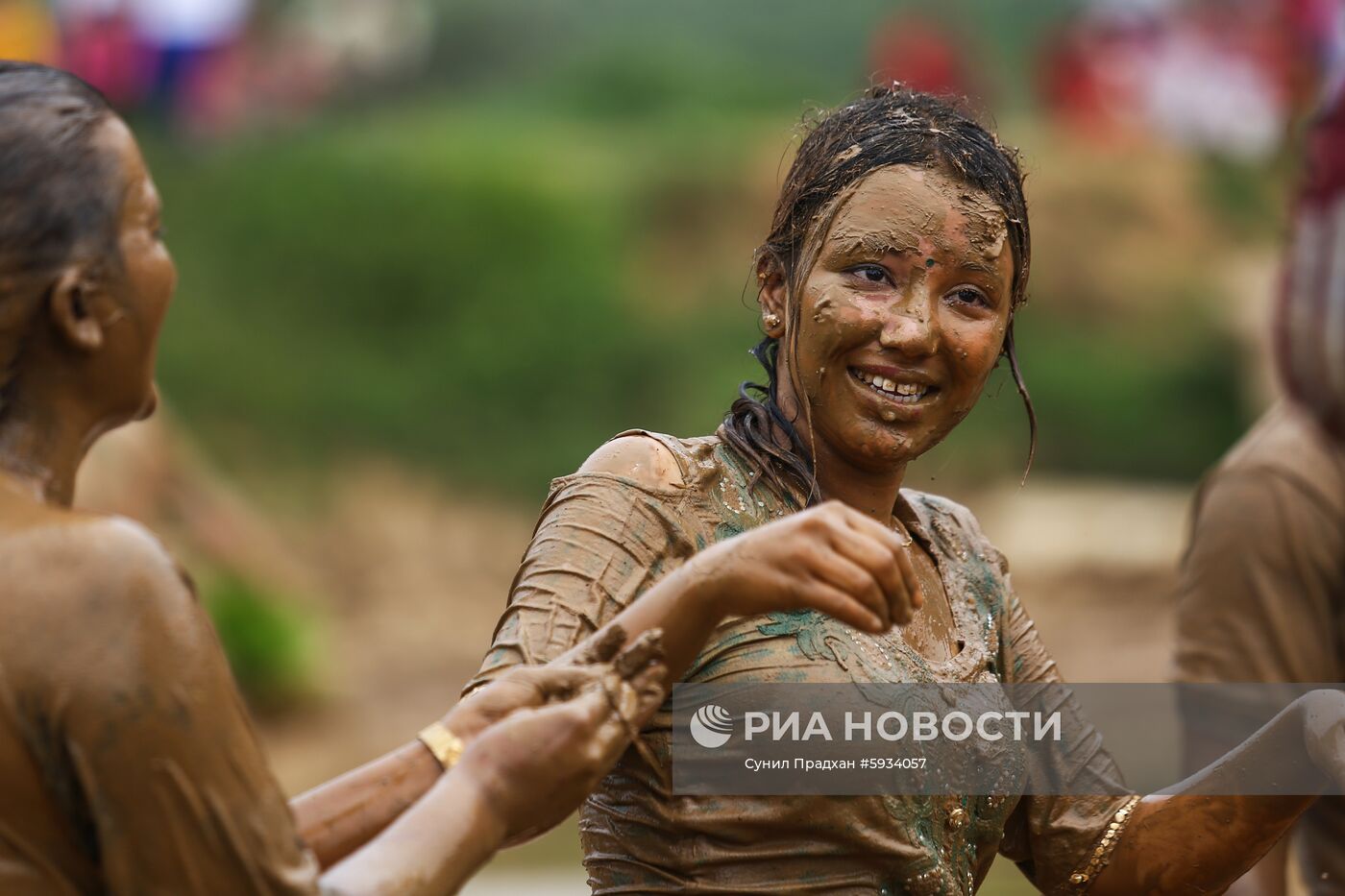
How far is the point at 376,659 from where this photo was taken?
48.9 feet

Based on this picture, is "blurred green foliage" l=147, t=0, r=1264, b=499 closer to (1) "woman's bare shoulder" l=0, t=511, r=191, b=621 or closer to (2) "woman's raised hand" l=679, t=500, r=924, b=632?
(2) "woman's raised hand" l=679, t=500, r=924, b=632

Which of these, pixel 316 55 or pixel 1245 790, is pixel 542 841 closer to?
pixel 1245 790

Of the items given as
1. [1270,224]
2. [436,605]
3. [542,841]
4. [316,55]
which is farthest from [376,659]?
[1270,224]

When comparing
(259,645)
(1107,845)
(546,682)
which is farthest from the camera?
(259,645)

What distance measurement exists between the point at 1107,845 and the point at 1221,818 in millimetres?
217

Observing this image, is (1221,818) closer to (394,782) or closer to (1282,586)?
(1282,586)

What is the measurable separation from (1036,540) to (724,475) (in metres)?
11.8

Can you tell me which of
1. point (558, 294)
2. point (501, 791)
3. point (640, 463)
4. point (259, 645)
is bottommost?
point (259, 645)

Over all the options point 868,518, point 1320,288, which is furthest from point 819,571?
point 1320,288

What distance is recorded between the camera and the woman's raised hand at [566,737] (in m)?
2.46

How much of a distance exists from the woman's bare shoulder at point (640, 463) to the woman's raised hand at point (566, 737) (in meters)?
0.51

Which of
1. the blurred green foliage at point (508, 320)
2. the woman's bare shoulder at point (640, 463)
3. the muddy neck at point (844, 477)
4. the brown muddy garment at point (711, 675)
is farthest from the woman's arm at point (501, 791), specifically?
the blurred green foliage at point (508, 320)

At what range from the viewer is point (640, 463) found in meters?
3.10

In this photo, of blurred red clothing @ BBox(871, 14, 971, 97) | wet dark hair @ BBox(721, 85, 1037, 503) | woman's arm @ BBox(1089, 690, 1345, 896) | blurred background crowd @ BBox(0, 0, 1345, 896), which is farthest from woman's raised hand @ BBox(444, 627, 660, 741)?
blurred red clothing @ BBox(871, 14, 971, 97)
